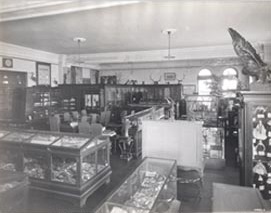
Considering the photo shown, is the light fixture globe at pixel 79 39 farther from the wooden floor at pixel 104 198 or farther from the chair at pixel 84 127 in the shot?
the wooden floor at pixel 104 198

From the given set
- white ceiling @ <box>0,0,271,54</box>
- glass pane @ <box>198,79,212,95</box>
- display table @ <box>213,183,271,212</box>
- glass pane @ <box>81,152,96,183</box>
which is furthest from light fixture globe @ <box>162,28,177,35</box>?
display table @ <box>213,183,271,212</box>

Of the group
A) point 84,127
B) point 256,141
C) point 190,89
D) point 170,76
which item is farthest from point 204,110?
point 84,127

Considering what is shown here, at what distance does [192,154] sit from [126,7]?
1618 mm

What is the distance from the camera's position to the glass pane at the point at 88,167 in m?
2.32

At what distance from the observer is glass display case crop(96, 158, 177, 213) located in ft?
4.63

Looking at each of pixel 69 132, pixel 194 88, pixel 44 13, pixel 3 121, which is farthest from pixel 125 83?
pixel 3 121

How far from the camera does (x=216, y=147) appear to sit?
3.55 metres

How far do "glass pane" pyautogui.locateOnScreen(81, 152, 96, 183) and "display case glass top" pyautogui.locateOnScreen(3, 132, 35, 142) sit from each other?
59 centimetres

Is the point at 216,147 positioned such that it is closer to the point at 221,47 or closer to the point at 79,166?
the point at 221,47

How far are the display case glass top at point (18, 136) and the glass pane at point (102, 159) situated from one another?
0.85m

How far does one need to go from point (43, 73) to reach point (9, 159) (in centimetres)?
143

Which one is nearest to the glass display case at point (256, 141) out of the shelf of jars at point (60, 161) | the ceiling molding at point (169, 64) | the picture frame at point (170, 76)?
the ceiling molding at point (169, 64)

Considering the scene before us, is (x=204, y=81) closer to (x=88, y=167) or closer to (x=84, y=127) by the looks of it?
(x=84, y=127)

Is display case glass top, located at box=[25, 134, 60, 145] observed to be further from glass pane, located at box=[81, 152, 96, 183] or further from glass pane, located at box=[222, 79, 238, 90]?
glass pane, located at box=[222, 79, 238, 90]
